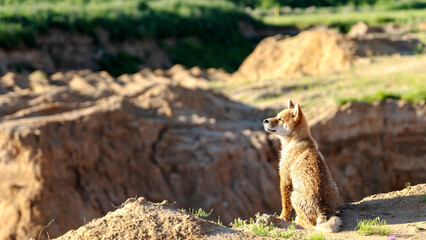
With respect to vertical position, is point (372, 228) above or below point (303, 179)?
below

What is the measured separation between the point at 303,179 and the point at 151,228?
83.6 inches

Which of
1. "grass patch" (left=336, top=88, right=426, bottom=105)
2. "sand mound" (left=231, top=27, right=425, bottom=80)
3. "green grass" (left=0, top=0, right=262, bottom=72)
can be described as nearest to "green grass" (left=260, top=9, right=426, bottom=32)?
"green grass" (left=0, top=0, right=262, bottom=72)

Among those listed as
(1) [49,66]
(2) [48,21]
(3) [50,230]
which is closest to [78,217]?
(3) [50,230]

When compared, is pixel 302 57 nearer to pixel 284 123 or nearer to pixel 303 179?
pixel 284 123

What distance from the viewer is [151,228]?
5.83 m

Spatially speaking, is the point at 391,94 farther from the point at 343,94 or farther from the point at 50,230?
the point at 50,230

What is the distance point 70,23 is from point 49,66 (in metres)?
4.54

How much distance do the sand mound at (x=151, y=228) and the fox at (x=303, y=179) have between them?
4.28 feet

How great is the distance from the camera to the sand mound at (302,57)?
27.0 metres

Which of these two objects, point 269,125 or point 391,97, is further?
point 391,97

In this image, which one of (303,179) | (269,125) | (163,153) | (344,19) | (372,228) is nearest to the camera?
(372,228)

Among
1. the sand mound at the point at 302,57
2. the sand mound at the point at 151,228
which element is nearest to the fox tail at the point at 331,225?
the sand mound at the point at 151,228

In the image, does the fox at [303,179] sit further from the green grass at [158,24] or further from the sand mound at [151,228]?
the green grass at [158,24]

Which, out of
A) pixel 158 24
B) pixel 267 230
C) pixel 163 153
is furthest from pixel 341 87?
pixel 158 24
